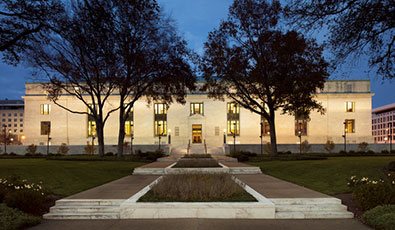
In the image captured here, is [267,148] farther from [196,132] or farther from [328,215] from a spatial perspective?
[328,215]

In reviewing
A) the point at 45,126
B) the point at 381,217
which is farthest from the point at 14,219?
the point at 45,126

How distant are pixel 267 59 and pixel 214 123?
3242 cm

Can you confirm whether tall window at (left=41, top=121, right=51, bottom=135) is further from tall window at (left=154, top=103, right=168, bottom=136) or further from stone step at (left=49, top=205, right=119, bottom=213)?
stone step at (left=49, top=205, right=119, bottom=213)

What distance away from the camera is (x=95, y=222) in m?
11.6

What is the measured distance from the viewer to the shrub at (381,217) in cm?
1007

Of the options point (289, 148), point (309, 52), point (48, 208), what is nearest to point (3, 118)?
point (289, 148)

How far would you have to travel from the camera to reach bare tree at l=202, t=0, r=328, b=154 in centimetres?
3734

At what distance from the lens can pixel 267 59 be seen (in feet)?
129

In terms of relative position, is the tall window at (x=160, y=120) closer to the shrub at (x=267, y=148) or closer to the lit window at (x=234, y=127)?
the lit window at (x=234, y=127)

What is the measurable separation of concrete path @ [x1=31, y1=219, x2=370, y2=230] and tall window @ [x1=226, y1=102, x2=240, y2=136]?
58692 millimetres

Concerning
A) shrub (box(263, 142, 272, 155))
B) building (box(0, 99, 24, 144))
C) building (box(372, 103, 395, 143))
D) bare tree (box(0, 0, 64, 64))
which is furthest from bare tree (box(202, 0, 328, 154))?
building (box(0, 99, 24, 144))

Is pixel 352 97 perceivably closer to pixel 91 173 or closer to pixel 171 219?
pixel 91 173

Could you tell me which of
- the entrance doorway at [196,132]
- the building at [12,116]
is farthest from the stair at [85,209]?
the building at [12,116]

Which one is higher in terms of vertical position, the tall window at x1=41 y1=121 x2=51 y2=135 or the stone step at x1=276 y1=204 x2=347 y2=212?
the tall window at x1=41 y1=121 x2=51 y2=135
